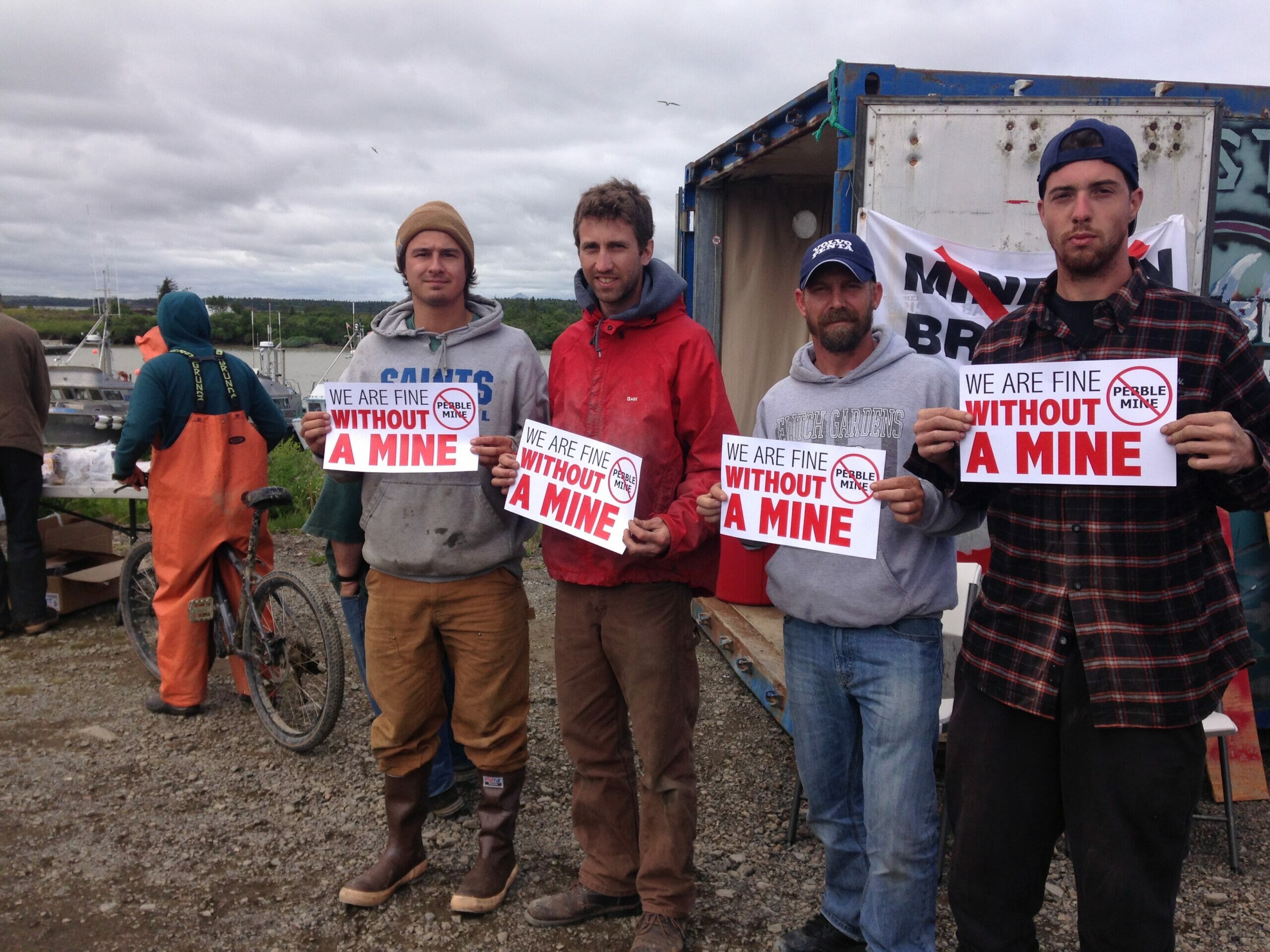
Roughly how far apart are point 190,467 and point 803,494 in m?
3.51

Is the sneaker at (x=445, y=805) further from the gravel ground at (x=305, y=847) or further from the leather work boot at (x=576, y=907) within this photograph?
the leather work boot at (x=576, y=907)

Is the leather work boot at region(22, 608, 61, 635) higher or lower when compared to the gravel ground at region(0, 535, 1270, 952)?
higher

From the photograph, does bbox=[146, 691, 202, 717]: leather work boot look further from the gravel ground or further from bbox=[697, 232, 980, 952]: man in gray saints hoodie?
bbox=[697, 232, 980, 952]: man in gray saints hoodie

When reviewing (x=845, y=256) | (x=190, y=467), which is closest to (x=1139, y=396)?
(x=845, y=256)

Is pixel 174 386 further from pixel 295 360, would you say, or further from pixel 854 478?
pixel 295 360

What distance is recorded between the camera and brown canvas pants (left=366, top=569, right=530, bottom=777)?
2.94 meters

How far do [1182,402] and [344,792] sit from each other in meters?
3.63

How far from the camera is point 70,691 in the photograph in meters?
5.09

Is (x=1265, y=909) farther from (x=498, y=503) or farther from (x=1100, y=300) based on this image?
(x=498, y=503)

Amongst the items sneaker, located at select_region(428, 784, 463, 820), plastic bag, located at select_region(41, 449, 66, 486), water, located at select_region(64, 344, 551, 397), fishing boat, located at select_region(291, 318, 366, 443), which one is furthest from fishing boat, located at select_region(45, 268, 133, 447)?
sneaker, located at select_region(428, 784, 463, 820)

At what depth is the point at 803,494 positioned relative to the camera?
7.86 ft

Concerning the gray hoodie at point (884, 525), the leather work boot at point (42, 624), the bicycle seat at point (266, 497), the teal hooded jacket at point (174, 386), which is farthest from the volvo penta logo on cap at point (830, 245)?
the leather work boot at point (42, 624)

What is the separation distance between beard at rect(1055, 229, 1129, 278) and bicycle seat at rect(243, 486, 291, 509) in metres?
3.77

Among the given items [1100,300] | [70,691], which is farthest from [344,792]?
[1100,300]
